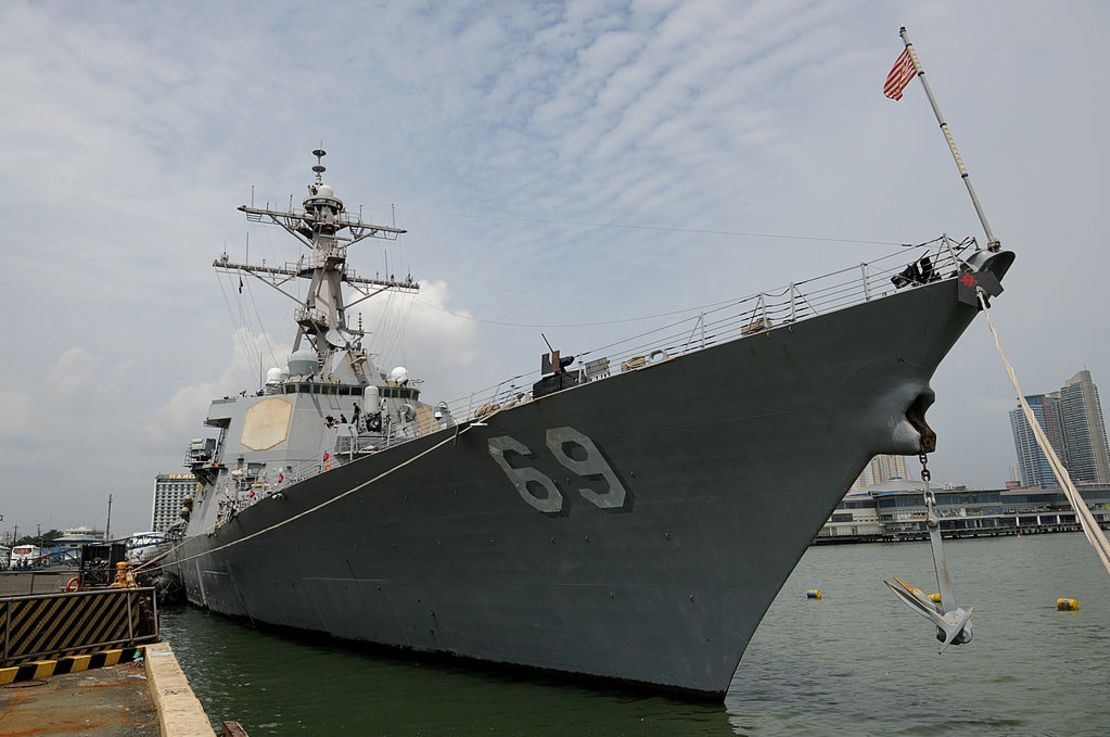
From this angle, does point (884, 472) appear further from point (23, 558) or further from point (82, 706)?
point (82, 706)

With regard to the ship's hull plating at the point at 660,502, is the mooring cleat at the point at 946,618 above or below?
below

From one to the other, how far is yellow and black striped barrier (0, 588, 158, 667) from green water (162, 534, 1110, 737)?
1.34 meters

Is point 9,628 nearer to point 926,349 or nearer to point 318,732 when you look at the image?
point 318,732

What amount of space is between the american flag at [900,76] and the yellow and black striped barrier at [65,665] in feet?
33.1

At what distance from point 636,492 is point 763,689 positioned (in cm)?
343

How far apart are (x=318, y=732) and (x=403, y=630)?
3107 millimetres

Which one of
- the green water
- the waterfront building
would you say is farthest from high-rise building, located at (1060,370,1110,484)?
the green water

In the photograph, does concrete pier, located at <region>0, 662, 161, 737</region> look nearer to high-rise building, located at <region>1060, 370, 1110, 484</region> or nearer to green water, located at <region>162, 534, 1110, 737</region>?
green water, located at <region>162, 534, 1110, 737</region>

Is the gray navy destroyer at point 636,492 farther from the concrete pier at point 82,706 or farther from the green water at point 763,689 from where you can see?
the concrete pier at point 82,706

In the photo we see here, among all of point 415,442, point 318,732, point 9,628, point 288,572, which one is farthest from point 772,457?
point 288,572

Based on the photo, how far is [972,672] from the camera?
990 centimetres

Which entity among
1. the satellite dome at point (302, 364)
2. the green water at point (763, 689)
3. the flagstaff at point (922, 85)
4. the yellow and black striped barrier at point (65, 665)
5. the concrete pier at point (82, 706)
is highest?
the satellite dome at point (302, 364)

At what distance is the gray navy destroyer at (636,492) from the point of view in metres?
6.68

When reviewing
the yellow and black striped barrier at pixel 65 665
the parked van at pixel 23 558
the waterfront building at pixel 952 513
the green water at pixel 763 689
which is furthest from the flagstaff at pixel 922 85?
the waterfront building at pixel 952 513
